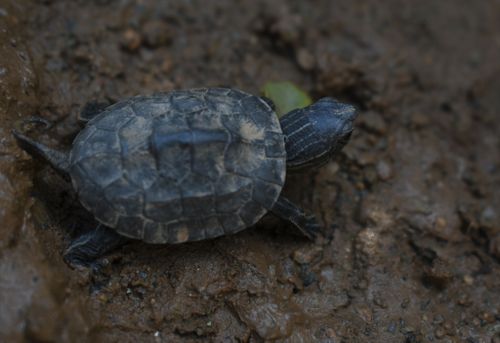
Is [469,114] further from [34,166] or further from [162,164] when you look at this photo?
[34,166]

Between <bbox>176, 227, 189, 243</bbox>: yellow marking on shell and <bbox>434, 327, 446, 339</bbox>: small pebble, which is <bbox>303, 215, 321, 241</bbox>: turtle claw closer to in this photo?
<bbox>176, 227, 189, 243</bbox>: yellow marking on shell

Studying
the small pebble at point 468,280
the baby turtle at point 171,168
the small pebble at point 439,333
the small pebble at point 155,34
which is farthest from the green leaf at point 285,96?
the small pebble at point 439,333

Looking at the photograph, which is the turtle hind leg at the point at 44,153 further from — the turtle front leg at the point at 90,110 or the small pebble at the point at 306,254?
the small pebble at the point at 306,254

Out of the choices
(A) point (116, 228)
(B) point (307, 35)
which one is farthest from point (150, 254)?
(B) point (307, 35)

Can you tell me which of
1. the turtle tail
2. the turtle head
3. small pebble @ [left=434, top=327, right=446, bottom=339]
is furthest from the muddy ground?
the turtle head

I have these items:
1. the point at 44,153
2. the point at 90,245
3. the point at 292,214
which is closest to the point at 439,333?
the point at 292,214
